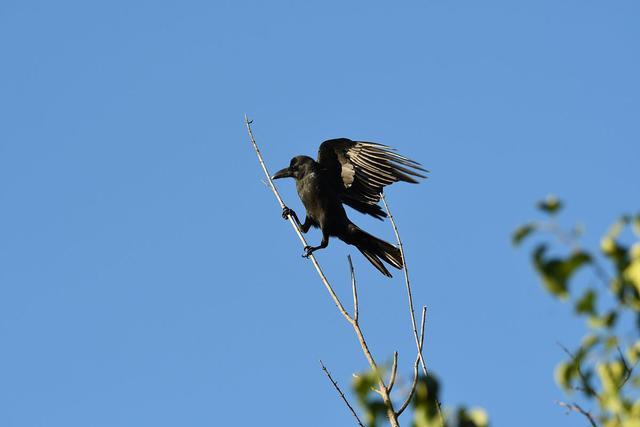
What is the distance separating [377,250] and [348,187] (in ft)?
2.35

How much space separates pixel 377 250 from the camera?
825 cm

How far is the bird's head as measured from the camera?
8539mm

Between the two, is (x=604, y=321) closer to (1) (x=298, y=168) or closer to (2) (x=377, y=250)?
(2) (x=377, y=250)

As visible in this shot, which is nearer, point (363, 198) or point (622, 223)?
point (622, 223)

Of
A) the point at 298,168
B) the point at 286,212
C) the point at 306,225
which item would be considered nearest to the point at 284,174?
the point at 298,168

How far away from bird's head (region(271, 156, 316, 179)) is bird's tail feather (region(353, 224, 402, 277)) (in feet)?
2.46

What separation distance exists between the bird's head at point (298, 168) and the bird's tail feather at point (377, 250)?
75cm

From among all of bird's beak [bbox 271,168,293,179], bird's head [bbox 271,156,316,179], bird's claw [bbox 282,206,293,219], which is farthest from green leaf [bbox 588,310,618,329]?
bird's beak [bbox 271,168,293,179]

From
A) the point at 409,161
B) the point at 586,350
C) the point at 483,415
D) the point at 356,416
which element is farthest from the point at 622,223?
the point at 409,161

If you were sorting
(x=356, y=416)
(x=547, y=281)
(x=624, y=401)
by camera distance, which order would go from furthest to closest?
(x=356, y=416), (x=624, y=401), (x=547, y=281)

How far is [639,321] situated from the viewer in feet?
5.13

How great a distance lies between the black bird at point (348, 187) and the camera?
8203 millimetres

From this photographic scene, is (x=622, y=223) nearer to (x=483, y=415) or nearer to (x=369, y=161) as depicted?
(x=483, y=415)

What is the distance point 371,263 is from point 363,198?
664 mm
